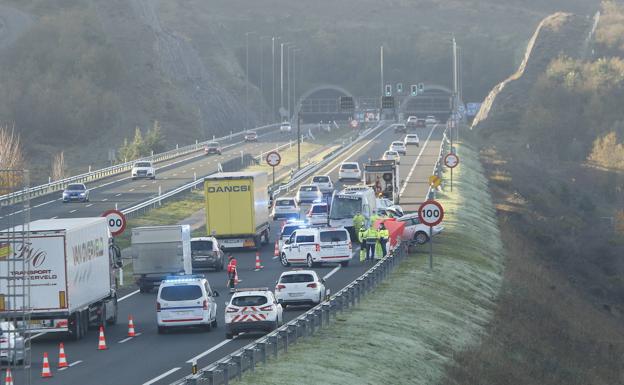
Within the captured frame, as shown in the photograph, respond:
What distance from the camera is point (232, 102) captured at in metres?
180

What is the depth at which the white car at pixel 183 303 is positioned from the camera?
36.9m

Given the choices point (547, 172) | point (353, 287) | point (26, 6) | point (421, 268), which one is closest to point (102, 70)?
point (26, 6)

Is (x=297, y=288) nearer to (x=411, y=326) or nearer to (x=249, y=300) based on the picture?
(x=411, y=326)

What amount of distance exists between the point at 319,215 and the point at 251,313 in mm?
31861

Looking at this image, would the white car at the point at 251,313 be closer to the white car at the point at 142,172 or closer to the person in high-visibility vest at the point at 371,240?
the person in high-visibility vest at the point at 371,240

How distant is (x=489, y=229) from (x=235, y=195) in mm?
19203

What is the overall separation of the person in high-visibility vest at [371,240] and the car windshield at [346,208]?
22.7ft

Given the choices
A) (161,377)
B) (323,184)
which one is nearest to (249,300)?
(161,377)

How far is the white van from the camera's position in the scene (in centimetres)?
5375

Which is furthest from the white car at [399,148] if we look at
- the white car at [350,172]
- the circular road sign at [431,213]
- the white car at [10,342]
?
the white car at [10,342]

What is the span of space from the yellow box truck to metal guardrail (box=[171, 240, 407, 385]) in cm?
1195

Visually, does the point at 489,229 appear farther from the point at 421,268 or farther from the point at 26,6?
the point at 26,6

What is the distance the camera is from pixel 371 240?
5488 cm

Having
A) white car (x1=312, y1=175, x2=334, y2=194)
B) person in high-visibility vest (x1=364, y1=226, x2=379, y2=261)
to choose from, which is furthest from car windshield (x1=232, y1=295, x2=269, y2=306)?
white car (x1=312, y1=175, x2=334, y2=194)
